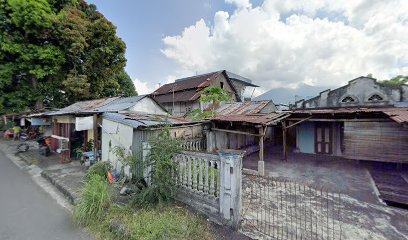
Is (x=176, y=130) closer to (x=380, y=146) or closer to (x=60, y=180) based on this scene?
(x=60, y=180)

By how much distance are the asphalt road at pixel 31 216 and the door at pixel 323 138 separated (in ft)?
46.4

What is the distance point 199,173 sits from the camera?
Result: 179 inches

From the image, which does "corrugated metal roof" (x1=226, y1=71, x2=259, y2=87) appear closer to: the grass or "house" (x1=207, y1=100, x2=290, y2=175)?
"house" (x1=207, y1=100, x2=290, y2=175)

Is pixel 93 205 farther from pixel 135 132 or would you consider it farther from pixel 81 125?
pixel 81 125

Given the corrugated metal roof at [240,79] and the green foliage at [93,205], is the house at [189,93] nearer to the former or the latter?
the corrugated metal roof at [240,79]

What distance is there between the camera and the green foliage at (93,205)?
4.25 meters

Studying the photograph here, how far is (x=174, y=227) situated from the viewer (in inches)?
140

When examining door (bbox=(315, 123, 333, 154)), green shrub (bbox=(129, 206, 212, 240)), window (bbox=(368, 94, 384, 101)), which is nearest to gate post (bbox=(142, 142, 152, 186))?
green shrub (bbox=(129, 206, 212, 240))

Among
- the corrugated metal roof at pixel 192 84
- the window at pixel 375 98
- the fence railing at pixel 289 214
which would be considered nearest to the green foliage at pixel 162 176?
the fence railing at pixel 289 214

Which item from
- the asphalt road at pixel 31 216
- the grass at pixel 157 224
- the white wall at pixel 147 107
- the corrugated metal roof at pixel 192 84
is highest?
the corrugated metal roof at pixel 192 84

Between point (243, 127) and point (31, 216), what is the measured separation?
1003 cm

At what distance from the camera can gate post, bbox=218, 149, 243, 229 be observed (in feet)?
12.5

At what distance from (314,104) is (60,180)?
720 inches

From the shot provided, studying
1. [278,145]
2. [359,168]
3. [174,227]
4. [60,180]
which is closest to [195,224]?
[174,227]
